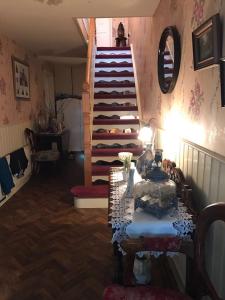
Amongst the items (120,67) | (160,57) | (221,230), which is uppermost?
(120,67)

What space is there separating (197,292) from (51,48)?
4552 millimetres

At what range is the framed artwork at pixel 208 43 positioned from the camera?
3.79ft

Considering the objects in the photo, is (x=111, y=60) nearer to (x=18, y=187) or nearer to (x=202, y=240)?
(x=18, y=187)

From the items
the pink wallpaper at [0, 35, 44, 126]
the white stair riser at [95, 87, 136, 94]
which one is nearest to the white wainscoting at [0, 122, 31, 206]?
the pink wallpaper at [0, 35, 44, 126]

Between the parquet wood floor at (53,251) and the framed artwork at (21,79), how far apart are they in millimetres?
1718

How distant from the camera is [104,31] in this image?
6.63 meters

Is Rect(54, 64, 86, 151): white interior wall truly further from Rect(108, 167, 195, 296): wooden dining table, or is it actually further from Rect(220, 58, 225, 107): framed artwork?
Rect(220, 58, 225, 107): framed artwork

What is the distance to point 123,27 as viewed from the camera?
6.11m

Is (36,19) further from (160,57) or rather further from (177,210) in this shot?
(177,210)

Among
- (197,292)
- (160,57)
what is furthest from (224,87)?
(160,57)

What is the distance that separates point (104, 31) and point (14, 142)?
4.19 metres

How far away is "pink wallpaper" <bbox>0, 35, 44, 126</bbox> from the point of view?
3.60m

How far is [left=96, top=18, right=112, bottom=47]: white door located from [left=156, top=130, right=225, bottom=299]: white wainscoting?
5677 millimetres

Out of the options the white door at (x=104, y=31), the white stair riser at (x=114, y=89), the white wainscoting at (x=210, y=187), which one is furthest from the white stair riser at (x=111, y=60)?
the white wainscoting at (x=210, y=187)
